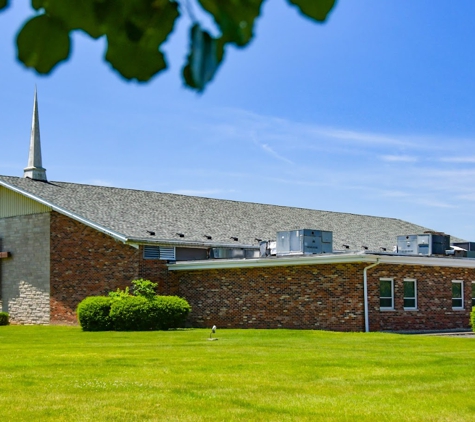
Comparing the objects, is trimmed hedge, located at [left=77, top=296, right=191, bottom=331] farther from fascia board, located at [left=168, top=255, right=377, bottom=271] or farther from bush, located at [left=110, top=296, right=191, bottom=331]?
fascia board, located at [left=168, top=255, right=377, bottom=271]

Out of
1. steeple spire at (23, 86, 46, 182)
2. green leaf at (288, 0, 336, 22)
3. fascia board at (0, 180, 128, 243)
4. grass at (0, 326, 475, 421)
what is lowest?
grass at (0, 326, 475, 421)

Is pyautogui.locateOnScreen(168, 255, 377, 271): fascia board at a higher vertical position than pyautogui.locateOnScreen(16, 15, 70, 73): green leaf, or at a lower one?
lower

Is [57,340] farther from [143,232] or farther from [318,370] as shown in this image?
[318,370]

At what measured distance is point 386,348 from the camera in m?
18.3

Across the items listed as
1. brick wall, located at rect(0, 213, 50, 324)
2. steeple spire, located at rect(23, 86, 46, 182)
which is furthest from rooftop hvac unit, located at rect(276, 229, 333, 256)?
steeple spire, located at rect(23, 86, 46, 182)

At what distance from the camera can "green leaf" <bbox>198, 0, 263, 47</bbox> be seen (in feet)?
6.46

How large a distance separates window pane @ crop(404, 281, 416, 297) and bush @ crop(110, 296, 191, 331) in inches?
298

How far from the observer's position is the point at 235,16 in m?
2.04

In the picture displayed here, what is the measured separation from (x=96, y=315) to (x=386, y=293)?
966 cm

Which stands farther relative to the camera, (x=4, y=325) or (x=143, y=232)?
(x=4, y=325)

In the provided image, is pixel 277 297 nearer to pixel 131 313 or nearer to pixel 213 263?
pixel 213 263

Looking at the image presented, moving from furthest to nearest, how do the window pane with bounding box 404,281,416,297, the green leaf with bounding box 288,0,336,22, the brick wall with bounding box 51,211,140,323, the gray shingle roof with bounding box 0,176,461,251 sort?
1. the gray shingle roof with bounding box 0,176,461,251
2. the brick wall with bounding box 51,211,140,323
3. the window pane with bounding box 404,281,416,297
4. the green leaf with bounding box 288,0,336,22

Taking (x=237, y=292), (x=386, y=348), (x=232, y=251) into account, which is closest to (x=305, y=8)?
(x=386, y=348)

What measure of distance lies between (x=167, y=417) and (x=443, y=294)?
66.3 ft
